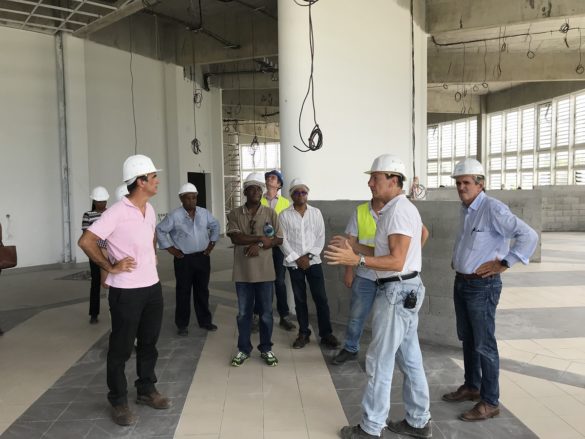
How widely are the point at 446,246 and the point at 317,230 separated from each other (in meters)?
1.21

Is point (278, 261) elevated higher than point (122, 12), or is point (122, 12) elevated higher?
point (122, 12)

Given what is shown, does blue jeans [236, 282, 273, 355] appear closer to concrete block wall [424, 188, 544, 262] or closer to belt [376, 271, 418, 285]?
belt [376, 271, 418, 285]

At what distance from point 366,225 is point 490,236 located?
1017 mm

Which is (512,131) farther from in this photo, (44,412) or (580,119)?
(44,412)

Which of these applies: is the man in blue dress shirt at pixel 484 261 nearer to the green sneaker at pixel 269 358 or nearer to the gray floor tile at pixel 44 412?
the green sneaker at pixel 269 358

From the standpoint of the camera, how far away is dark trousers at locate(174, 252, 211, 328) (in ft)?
16.1

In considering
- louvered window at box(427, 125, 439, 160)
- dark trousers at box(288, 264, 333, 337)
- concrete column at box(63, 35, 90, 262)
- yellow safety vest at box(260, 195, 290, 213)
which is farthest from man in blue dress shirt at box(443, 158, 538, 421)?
louvered window at box(427, 125, 439, 160)

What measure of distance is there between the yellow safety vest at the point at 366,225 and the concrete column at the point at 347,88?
6.18ft

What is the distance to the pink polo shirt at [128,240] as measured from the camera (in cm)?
286

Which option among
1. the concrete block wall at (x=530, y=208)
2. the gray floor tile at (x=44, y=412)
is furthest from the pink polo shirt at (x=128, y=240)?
the concrete block wall at (x=530, y=208)

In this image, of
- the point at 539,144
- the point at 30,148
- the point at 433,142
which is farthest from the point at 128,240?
the point at 433,142

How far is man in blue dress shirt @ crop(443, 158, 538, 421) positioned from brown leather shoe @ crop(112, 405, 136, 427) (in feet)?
7.09

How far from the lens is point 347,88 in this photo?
6.00 metres

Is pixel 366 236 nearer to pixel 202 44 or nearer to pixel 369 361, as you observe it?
pixel 369 361
